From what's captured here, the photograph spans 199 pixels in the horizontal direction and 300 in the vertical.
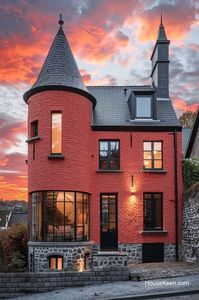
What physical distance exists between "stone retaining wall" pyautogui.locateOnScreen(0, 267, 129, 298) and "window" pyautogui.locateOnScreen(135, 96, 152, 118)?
32.9ft

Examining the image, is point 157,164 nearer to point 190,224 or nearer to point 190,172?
point 190,172

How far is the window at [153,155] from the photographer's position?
21844 millimetres

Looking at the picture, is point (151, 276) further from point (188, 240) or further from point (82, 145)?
point (82, 145)

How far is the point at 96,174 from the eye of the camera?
70.0 ft

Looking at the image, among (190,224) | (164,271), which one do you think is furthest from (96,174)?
(164,271)

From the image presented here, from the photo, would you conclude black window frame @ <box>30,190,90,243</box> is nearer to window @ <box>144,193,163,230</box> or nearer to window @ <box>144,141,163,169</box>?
window @ <box>144,193,163,230</box>

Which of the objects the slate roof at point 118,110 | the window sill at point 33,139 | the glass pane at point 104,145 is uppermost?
the slate roof at point 118,110

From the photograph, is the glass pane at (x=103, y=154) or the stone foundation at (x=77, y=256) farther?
the glass pane at (x=103, y=154)

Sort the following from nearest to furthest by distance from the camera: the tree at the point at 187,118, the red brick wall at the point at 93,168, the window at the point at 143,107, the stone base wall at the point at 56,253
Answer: the stone base wall at the point at 56,253 → the red brick wall at the point at 93,168 → the window at the point at 143,107 → the tree at the point at 187,118

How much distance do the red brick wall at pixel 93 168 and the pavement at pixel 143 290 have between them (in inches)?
217

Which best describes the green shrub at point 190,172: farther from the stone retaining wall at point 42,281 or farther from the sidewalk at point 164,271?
the stone retaining wall at point 42,281

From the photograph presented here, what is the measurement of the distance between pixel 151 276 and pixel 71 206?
18.0 feet

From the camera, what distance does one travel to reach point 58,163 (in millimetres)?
19609

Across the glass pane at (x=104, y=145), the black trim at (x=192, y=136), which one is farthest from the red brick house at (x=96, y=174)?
the black trim at (x=192, y=136)
